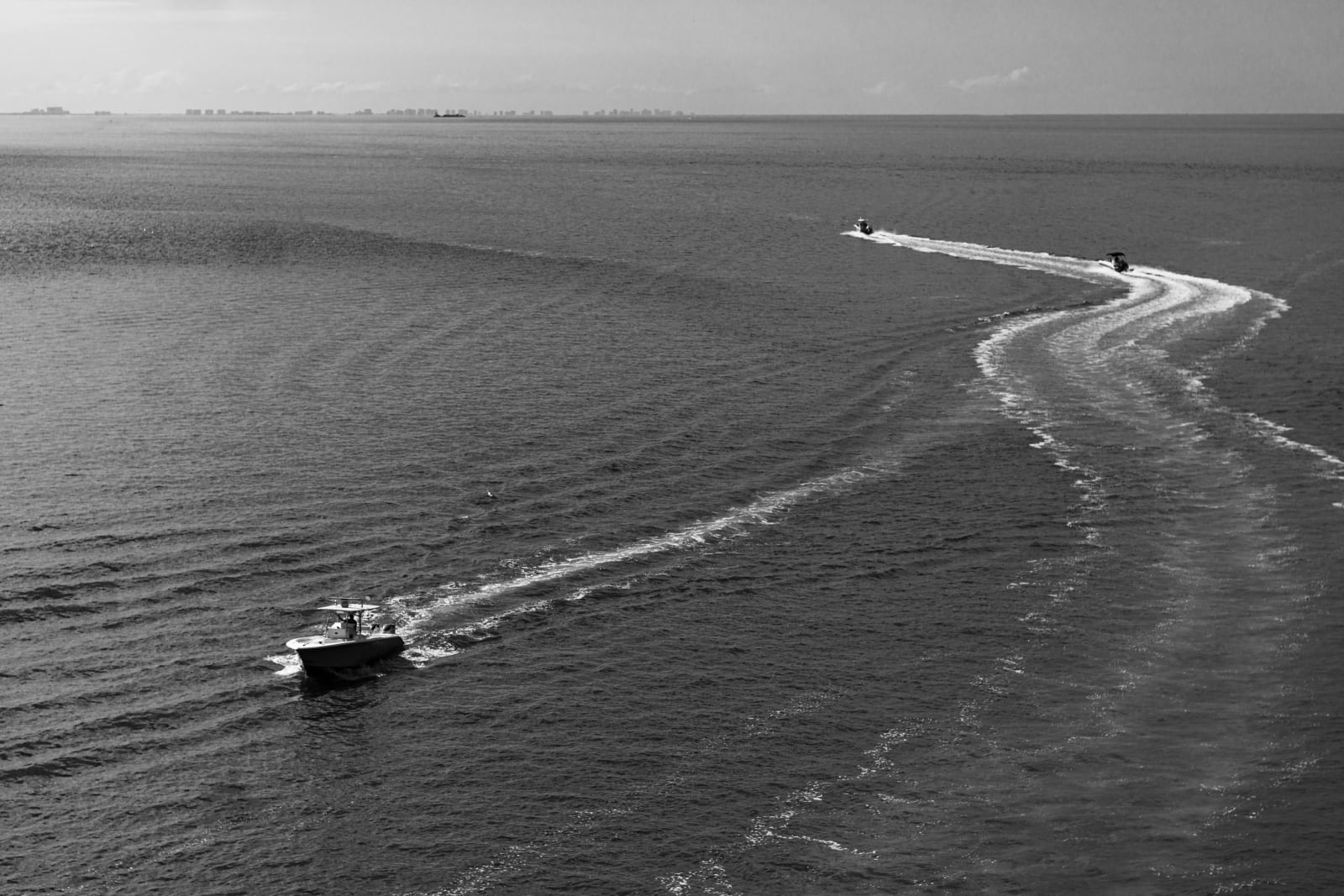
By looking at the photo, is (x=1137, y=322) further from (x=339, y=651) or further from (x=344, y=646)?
(x=339, y=651)

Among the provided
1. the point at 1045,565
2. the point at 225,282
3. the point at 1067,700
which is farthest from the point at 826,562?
the point at 225,282

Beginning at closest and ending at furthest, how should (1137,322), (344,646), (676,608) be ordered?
1. (344,646)
2. (676,608)
3. (1137,322)

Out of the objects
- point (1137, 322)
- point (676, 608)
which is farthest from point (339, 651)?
point (1137, 322)

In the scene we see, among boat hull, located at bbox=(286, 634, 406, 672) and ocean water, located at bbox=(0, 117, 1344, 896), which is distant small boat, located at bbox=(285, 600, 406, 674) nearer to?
boat hull, located at bbox=(286, 634, 406, 672)

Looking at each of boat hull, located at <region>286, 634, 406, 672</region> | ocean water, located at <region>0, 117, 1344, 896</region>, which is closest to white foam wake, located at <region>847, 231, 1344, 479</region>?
ocean water, located at <region>0, 117, 1344, 896</region>

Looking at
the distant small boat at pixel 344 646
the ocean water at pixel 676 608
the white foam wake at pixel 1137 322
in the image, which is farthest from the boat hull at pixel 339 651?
the white foam wake at pixel 1137 322

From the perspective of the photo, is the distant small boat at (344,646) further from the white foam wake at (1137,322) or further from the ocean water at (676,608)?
the white foam wake at (1137,322)
